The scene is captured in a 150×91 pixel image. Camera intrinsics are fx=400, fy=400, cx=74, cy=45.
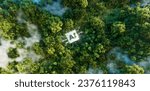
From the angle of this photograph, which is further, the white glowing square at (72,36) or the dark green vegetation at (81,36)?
the white glowing square at (72,36)

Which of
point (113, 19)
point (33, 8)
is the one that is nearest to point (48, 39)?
point (33, 8)

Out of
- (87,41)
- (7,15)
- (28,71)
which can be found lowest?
(28,71)

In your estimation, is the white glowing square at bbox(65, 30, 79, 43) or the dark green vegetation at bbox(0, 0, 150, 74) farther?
the white glowing square at bbox(65, 30, 79, 43)

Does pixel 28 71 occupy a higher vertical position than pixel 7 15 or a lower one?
lower

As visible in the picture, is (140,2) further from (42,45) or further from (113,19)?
(42,45)
